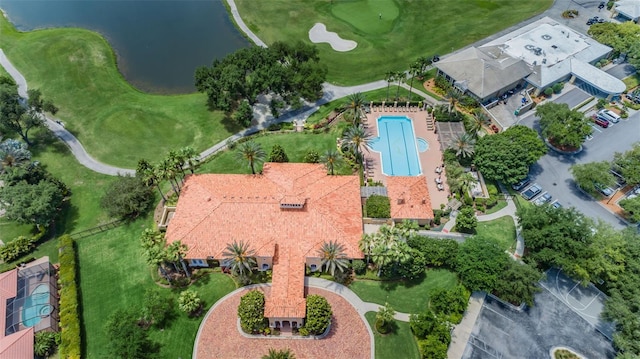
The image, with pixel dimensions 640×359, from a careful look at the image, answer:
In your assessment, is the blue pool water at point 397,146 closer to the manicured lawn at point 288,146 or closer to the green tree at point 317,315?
the manicured lawn at point 288,146

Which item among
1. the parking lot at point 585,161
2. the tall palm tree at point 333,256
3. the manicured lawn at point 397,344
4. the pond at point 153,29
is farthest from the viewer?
the pond at point 153,29

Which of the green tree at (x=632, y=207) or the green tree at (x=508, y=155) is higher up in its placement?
the green tree at (x=508, y=155)

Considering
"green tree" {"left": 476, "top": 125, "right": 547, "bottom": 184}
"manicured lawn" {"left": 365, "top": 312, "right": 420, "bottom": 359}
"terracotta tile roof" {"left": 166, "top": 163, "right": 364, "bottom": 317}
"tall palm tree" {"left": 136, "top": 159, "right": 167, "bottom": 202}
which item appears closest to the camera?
"manicured lawn" {"left": 365, "top": 312, "right": 420, "bottom": 359}

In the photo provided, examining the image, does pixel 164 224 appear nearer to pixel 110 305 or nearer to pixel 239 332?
pixel 110 305

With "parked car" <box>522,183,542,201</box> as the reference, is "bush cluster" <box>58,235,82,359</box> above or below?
below

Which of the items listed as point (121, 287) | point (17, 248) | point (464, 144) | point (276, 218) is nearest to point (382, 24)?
point (464, 144)

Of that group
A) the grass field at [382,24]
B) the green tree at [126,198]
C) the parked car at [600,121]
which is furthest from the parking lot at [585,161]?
the green tree at [126,198]

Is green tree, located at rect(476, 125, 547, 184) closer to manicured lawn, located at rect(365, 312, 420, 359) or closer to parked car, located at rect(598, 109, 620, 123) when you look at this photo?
parked car, located at rect(598, 109, 620, 123)

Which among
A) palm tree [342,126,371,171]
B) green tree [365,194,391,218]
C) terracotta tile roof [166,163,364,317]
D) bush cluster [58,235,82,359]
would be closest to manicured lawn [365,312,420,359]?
terracotta tile roof [166,163,364,317]
